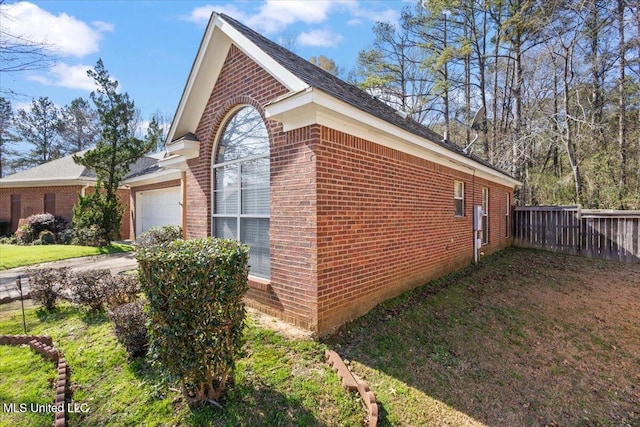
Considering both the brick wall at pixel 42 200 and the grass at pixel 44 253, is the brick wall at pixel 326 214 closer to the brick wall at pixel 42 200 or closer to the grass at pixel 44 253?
the grass at pixel 44 253

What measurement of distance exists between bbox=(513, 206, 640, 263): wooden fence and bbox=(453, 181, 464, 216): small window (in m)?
6.39

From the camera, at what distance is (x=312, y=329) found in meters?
4.41

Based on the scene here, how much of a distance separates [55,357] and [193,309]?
3.02m

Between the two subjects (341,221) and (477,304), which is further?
(477,304)

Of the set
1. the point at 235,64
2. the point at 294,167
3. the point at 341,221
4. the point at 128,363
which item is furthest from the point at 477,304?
the point at 235,64

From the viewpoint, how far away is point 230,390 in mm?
3264

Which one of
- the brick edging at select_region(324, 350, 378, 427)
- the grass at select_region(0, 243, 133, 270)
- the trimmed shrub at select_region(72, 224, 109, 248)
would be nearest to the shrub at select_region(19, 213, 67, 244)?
the grass at select_region(0, 243, 133, 270)

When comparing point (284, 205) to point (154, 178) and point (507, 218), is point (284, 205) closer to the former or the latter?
point (154, 178)

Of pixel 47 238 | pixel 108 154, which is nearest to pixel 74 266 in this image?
pixel 108 154

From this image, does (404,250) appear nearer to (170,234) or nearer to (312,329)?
(312,329)

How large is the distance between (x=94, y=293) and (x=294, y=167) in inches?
171

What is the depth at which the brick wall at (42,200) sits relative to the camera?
16312mm

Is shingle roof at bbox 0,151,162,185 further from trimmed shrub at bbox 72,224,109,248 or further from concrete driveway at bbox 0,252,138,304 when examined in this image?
concrete driveway at bbox 0,252,138,304

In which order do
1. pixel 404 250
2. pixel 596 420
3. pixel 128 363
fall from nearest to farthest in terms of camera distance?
1. pixel 596 420
2. pixel 128 363
3. pixel 404 250
